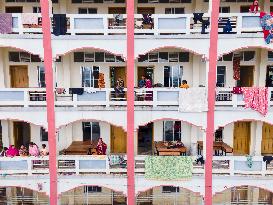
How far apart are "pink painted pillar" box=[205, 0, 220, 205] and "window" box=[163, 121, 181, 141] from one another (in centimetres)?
328

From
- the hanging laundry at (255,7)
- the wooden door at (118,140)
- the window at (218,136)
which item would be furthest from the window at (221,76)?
the wooden door at (118,140)

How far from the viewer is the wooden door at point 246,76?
23.6 metres

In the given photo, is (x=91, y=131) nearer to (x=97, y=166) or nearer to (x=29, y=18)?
(x=97, y=166)

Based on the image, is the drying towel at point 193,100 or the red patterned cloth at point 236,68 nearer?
the drying towel at point 193,100

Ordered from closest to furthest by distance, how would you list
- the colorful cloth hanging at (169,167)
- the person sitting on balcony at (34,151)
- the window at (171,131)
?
the colorful cloth hanging at (169,167) → the person sitting on balcony at (34,151) → the window at (171,131)

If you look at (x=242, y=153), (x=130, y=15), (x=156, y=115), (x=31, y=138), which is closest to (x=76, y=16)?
(x=130, y=15)

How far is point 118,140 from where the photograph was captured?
24.4 m

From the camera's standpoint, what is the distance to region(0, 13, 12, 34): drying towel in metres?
20.4

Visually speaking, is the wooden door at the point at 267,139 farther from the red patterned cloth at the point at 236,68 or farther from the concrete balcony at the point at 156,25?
the concrete balcony at the point at 156,25

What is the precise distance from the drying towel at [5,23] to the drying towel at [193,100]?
9.78m

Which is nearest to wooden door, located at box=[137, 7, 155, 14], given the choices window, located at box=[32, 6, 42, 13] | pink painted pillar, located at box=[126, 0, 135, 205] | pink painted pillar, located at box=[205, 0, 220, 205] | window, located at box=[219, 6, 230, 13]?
pink painted pillar, located at box=[126, 0, 135, 205]

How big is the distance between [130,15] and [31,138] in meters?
10.2

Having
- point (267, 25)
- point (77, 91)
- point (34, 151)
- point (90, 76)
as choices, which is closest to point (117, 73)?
point (90, 76)

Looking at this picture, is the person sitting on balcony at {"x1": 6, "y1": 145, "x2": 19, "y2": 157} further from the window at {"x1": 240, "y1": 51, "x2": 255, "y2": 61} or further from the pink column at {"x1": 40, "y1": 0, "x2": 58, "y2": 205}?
the window at {"x1": 240, "y1": 51, "x2": 255, "y2": 61}
